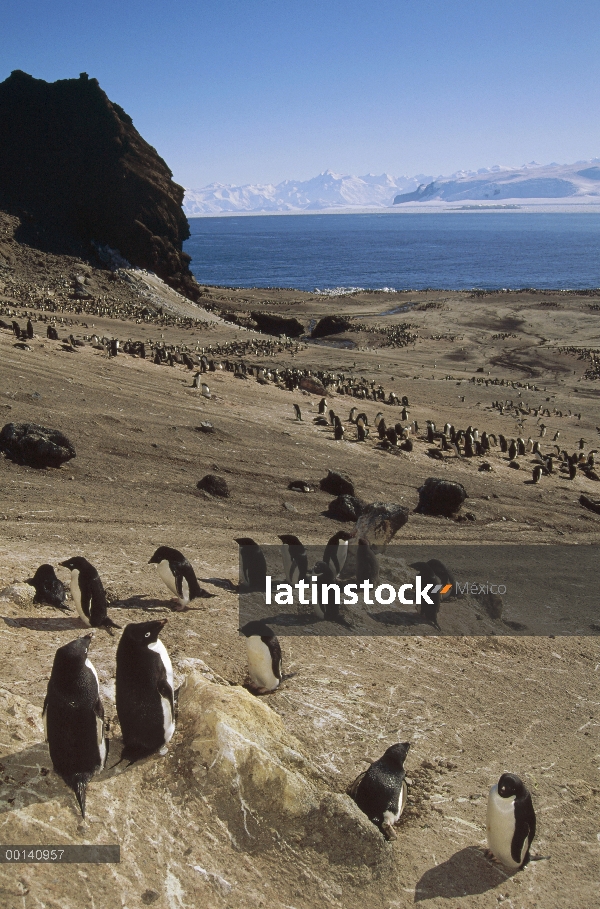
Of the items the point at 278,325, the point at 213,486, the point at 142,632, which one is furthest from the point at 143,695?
the point at 278,325

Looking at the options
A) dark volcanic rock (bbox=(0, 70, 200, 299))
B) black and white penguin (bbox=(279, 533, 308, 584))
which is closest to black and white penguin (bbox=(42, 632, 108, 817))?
black and white penguin (bbox=(279, 533, 308, 584))

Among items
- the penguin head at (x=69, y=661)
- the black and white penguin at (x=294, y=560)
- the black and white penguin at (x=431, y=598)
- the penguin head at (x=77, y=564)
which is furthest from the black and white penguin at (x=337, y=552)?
the penguin head at (x=69, y=661)

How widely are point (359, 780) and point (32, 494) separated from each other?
7733mm

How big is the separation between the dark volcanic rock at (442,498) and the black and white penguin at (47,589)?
8933 mm

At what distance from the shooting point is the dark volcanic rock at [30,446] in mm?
12008

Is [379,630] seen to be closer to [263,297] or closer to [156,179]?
[156,179]

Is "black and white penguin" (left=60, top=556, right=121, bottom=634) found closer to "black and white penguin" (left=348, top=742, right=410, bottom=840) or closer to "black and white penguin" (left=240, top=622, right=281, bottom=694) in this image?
"black and white penguin" (left=240, top=622, right=281, bottom=694)

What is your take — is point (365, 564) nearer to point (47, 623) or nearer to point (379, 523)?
point (379, 523)

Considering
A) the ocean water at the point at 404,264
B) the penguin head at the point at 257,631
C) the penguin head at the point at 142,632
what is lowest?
the penguin head at the point at 257,631

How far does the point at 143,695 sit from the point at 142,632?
43 cm

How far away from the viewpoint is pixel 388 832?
16.3 feet

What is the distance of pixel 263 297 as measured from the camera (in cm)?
6794

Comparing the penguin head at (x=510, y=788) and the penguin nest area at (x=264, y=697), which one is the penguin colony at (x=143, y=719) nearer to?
the penguin head at (x=510, y=788)

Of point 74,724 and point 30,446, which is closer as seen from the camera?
point 74,724
